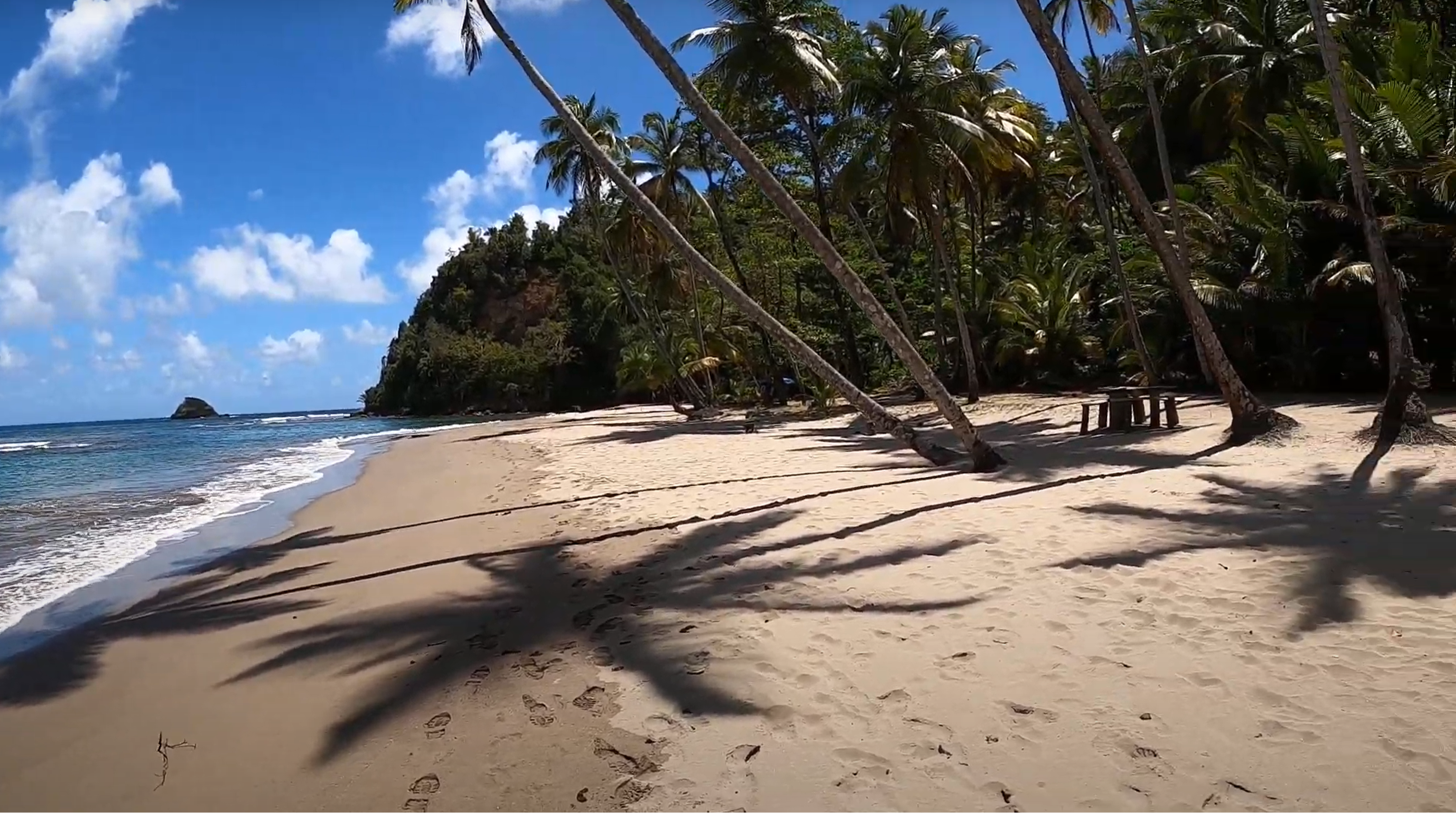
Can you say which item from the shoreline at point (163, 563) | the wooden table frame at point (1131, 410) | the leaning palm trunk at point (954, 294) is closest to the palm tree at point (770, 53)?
the leaning palm trunk at point (954, 294)

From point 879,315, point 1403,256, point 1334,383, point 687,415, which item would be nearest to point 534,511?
point 879,315

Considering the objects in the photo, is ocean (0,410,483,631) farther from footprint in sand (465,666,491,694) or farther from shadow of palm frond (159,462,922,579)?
footprint in sand (465,666,491,694)

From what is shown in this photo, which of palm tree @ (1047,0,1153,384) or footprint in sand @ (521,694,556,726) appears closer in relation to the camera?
footprint in sand @ (521,694,556,726)

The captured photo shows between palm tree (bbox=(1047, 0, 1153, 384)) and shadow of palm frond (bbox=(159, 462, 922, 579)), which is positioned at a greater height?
palm tree (bbox=(1047, 0, 1153, 384))

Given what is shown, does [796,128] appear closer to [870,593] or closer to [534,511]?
[534,511]

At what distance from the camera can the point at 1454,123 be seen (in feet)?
36.9

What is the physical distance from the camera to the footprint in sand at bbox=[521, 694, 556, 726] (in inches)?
138

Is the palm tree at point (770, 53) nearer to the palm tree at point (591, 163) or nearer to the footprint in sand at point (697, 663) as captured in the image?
the palm tree at point (591, 163)

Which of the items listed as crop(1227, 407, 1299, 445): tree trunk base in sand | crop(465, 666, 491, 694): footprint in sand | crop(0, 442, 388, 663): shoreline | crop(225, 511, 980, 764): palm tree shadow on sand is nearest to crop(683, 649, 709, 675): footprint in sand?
crop(225, 511, 980, 764): palm tree shadow on sand

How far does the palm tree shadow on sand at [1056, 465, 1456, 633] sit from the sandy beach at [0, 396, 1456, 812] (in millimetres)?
29

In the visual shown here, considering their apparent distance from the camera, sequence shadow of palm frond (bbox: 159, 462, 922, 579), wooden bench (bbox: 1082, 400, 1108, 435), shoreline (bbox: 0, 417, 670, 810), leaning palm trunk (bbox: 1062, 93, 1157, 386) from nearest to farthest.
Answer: shoreline (bbox: 0, 417, 670, 810)
shadow of palm frond (bbox: 159, 462, 922, 579)
wooden bench (bbox: 1082, 400, 1108, 435)
leaning palm trunk (bbox: 1062, 93, 1157, 386)

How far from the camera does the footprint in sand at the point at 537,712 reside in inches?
138

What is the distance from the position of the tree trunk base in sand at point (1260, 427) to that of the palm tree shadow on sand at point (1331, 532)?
212cm

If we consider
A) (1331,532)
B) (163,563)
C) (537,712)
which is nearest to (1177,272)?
(1331,532)
